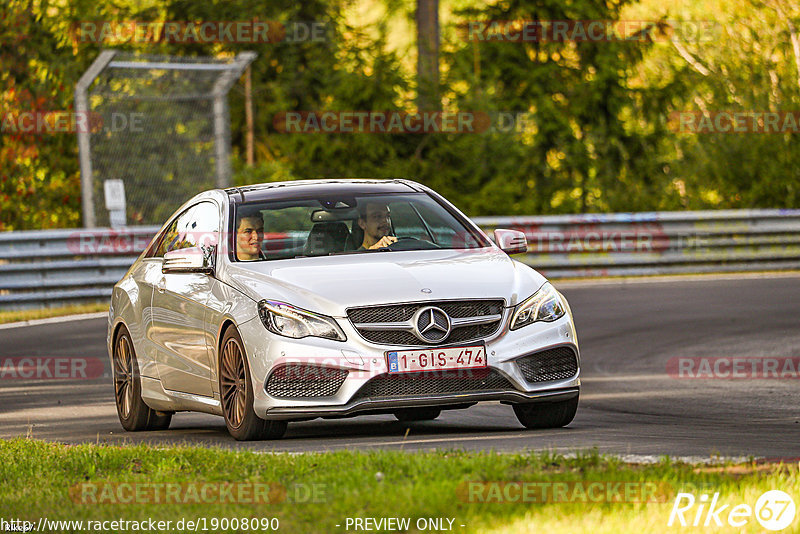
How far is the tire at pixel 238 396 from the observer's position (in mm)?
9281

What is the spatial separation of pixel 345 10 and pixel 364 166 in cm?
964

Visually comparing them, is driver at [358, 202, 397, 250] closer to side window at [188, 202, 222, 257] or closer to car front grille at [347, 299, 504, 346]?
side window at [188, 202, 222, 257]

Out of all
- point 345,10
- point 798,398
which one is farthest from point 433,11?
point 798,398

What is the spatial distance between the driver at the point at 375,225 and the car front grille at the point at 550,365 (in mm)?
1409

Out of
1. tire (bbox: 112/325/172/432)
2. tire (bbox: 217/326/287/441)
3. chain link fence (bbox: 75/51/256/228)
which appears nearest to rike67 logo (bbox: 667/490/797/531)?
tire (bbox: 217/326/287/441)

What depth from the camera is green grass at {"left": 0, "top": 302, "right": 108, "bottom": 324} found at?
19.4 metres

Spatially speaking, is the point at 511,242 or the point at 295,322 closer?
the point at 295,322

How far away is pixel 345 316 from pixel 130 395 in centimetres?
276

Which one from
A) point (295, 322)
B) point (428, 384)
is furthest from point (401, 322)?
point (295, 322)

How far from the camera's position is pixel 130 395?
1119 cm

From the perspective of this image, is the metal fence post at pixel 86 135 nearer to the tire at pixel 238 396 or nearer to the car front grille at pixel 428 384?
the tire at pixel 238 396

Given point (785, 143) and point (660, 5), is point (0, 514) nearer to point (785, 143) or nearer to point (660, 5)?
point (785, 143)

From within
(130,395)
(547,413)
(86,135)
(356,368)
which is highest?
(356,368)

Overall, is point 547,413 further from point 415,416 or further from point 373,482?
point 373,482
